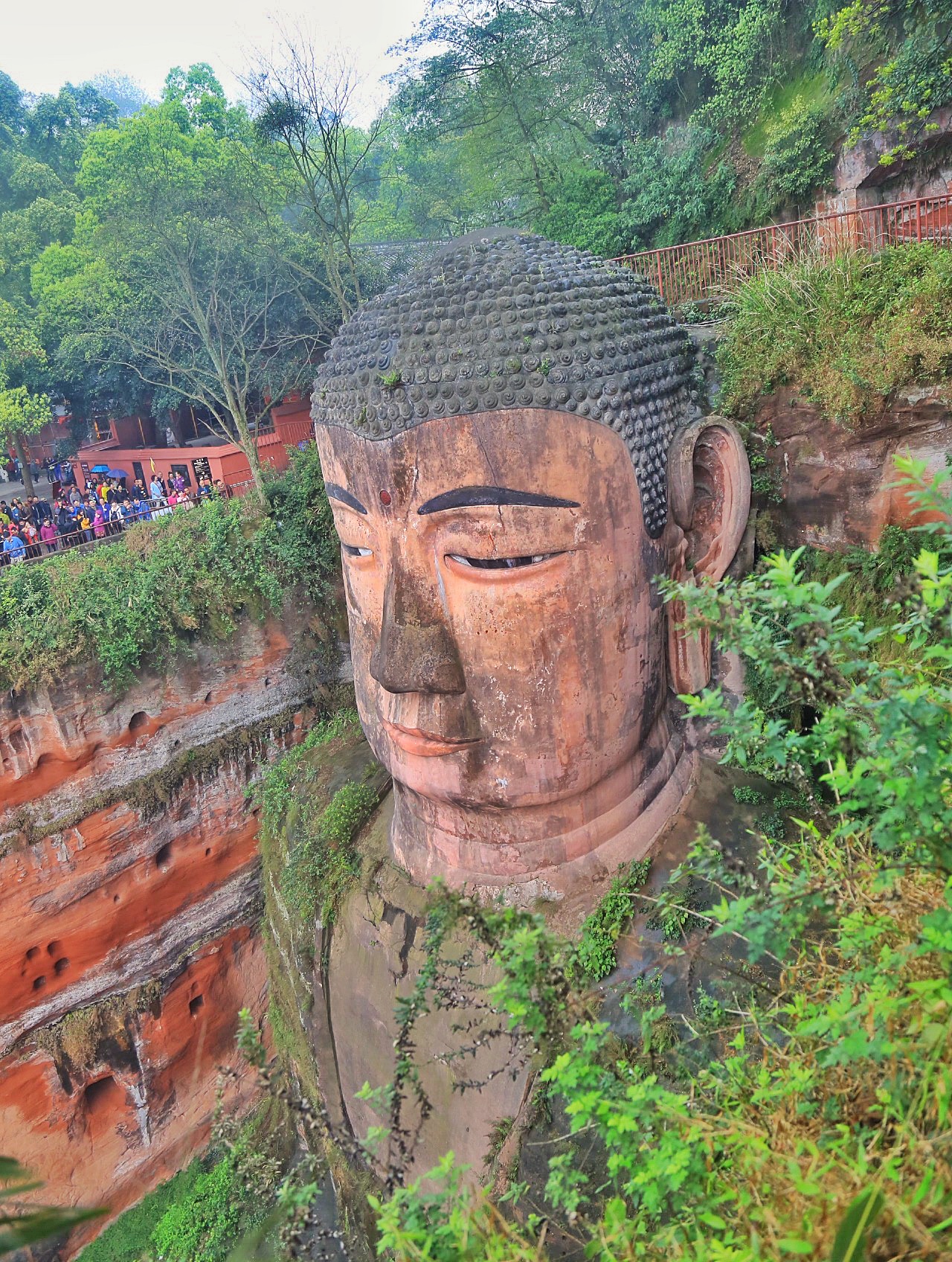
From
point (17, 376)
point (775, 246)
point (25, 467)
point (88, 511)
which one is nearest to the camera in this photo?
point (775, 246)

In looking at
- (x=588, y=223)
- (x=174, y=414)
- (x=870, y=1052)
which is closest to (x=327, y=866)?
(x=870, y=1052)

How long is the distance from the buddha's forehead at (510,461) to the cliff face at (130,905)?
6.14m

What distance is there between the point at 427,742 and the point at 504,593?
803 millimetres

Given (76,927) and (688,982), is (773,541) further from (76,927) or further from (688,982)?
(76,927)

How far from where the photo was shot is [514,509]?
3.71 m

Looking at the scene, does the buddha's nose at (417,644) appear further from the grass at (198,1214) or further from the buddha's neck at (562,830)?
the grass at (198,1214)

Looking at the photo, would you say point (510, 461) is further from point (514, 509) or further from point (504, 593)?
point (504, 593)

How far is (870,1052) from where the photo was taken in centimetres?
182

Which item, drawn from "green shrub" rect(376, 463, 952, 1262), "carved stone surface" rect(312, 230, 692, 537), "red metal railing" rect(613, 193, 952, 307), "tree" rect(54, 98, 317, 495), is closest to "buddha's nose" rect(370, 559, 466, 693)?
"carved stone surface" rect(312, 230, 692, 537)

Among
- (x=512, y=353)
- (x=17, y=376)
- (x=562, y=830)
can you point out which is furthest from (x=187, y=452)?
(x=562, y=830)

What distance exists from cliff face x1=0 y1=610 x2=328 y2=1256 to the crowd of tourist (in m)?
3.58

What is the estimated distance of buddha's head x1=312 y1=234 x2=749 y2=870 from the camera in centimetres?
374

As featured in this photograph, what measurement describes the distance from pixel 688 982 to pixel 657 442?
8.11 ft

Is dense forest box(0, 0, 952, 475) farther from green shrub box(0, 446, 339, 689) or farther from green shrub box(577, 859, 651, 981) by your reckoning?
green shrub box(577, 859, 651, 981)
